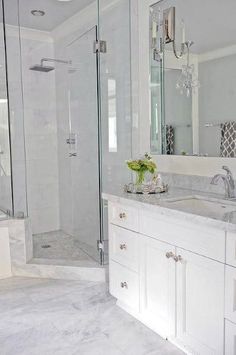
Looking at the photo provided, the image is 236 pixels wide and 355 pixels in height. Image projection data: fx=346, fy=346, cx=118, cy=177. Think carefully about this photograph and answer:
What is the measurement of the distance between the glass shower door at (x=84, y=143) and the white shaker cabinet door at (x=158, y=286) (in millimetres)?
997

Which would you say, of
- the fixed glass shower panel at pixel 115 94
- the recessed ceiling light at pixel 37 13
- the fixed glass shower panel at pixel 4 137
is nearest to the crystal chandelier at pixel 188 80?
the fixed glass shower panel at pixel 115 94

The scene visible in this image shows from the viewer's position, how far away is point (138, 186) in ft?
7.84

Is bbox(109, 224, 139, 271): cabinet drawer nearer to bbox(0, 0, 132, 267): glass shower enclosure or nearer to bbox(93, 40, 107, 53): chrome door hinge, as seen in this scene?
bbox(0, 0, 132, 267): glass shower enclosure

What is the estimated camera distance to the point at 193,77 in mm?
2430

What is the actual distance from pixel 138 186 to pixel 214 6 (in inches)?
50.2

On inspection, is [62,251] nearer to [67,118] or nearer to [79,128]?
[79,128]

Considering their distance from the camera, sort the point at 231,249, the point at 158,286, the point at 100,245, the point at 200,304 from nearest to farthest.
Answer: the point at 231,249 < the point at 200,304 < the point at 158,286 < the point at 100,245

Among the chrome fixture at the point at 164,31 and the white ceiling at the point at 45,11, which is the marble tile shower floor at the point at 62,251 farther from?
the white ceiling at the point at 45,11

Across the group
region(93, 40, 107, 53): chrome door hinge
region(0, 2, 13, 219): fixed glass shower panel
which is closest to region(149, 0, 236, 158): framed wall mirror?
region(93, 40, 107, 53): chrome door hinge

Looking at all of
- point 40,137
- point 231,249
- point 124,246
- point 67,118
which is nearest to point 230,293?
point 231,249

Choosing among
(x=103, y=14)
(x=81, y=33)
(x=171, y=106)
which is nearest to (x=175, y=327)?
(x=171, y=106)

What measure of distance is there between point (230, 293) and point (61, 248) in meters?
2.22

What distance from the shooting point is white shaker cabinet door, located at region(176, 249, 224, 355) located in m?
1.62

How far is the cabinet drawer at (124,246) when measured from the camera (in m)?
2.21
